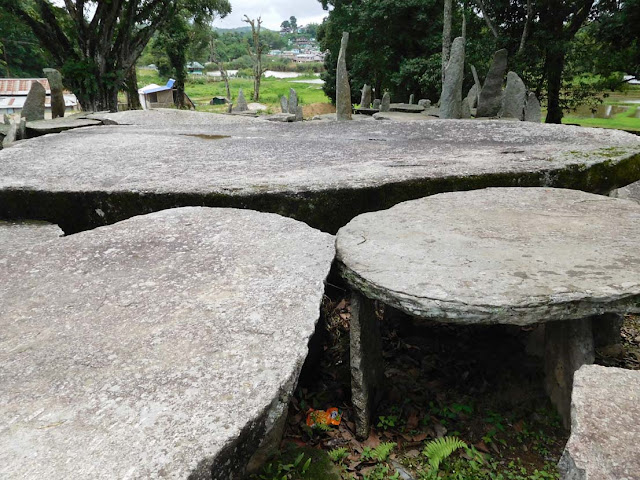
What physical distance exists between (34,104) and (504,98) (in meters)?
8.01

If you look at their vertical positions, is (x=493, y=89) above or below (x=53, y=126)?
above

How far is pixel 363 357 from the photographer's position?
2.51 m

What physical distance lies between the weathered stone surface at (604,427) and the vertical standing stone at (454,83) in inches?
250

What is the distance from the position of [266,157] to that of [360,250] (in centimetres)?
199

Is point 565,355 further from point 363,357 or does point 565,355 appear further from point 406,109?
point 406,109

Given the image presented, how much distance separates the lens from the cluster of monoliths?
26.2 ft

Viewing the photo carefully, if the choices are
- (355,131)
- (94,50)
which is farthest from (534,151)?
(94,50)

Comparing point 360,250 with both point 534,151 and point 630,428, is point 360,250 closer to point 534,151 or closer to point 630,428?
point 630,428

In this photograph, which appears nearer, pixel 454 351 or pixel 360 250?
pixel 360 250

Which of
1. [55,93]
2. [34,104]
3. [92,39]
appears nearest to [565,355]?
[34,104]

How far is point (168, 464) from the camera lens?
1233mm

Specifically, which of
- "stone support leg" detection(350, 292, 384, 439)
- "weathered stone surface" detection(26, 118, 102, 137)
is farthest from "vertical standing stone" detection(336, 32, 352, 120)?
"stone support leg" detection(350, 292, 384, 439)

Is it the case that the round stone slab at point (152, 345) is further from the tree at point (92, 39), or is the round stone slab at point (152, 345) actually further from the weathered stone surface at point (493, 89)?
the tree at point (92, 39)

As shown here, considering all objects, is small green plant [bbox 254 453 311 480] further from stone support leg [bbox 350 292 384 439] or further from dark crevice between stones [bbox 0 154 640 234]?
dark crevice between stones [bbox 0 154 640 234]
